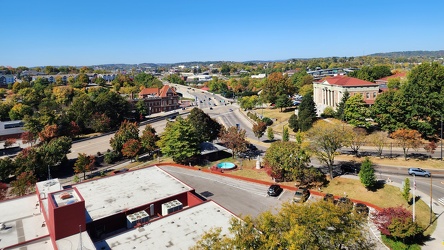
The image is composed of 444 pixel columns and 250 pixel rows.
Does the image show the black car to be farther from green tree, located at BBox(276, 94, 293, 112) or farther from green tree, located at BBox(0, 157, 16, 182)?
green tree, located at BBox(276, 94, 293, 112)

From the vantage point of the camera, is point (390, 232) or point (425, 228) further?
point (425, 228)

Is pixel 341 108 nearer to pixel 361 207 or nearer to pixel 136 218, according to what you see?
pixel 361 207

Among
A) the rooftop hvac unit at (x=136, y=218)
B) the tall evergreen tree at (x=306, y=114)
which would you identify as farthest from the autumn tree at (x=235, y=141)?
the rooftop hvac unit at (x=136, y=218)

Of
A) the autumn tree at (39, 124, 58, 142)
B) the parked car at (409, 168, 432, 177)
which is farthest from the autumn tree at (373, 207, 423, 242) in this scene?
the autumn tree at (39, 124, 58, 142)

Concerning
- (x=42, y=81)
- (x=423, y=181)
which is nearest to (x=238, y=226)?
(x=423, y=181)

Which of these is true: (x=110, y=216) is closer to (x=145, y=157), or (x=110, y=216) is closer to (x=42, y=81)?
(x=145, y=157)

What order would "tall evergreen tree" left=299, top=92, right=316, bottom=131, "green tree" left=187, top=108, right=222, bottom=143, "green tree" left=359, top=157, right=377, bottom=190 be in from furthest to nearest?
"tall evergreen tree" left=299, top=92, right=316, bottom=131
"green tree" left=187, top=108, right=222, bottom=143
"green tree" left=359, top=157, right=377, bottom=190
